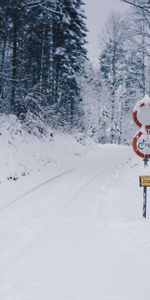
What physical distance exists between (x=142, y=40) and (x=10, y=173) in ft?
39.6

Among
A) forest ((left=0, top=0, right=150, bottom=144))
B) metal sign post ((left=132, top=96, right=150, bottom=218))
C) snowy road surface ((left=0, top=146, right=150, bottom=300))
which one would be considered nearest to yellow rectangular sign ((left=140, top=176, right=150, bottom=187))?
metal sign post ((left=132, top=96, right=150, bottom=218))

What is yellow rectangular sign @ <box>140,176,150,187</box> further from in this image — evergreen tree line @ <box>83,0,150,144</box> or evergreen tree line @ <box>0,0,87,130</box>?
evergreen tree line @ <box>0,0,87,130</box>

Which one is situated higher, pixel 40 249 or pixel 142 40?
pixel 142 40

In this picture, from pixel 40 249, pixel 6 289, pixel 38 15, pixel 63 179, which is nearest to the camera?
pixel 6 289

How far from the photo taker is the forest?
17844 mm

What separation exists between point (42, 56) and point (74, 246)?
62.5ft

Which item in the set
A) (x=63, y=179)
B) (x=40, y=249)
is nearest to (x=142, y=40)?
(x=63, y=179)

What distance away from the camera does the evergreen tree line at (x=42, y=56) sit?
1848 centimetres

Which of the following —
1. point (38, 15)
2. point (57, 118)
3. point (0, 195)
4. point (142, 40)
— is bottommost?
point (0, 195)

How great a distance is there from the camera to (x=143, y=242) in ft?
16.8

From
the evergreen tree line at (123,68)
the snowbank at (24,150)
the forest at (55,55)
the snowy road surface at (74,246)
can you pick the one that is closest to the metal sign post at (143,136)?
the snowy road surface at (74,246)

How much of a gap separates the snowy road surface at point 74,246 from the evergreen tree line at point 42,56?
1023 cm

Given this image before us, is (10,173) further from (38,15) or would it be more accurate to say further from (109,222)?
(38,15)

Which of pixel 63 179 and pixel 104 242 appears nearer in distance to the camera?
pixel 104 242
